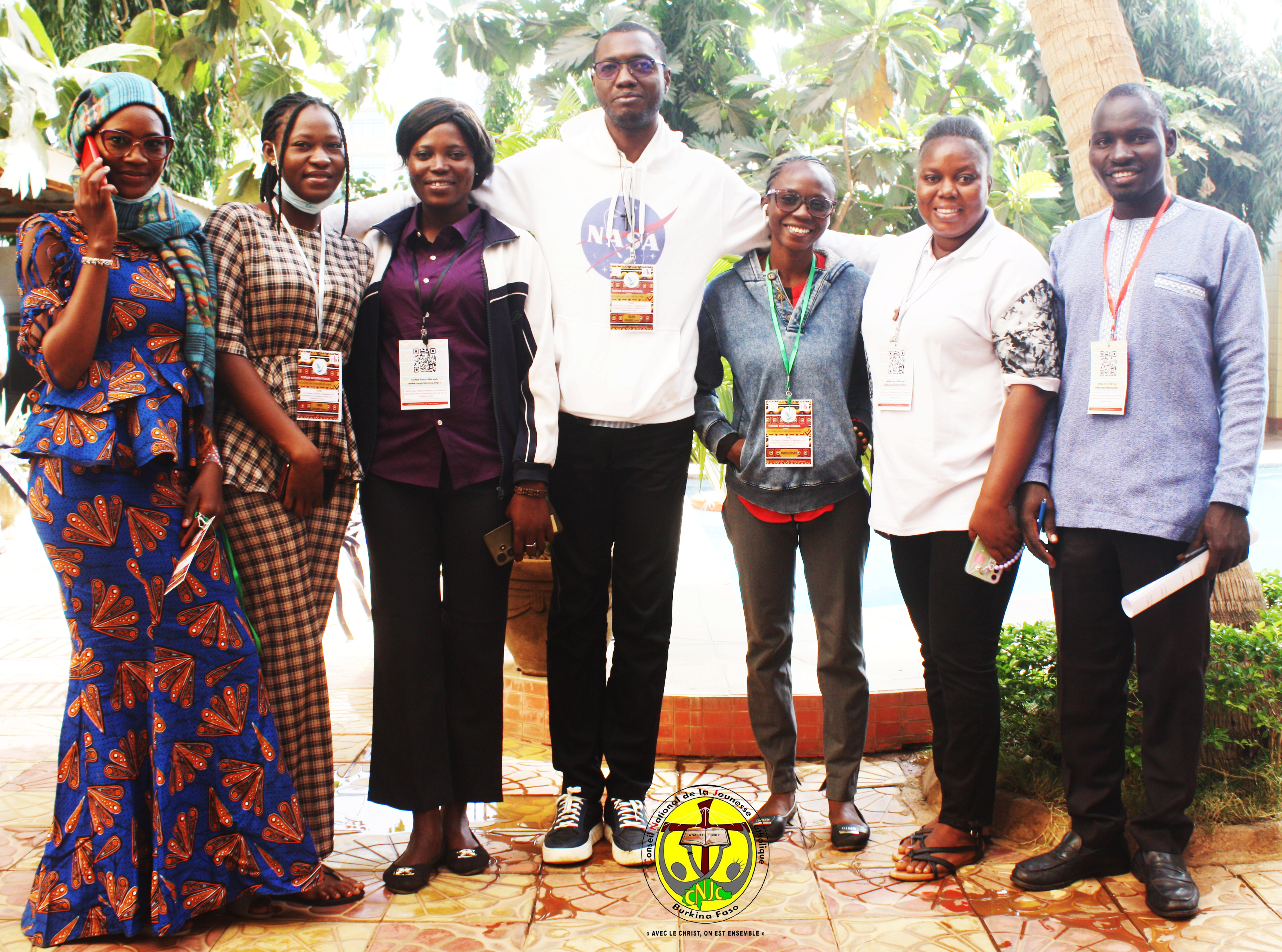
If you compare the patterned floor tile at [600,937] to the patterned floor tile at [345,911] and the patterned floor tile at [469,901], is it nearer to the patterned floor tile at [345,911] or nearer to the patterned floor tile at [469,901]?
the patterned floor tile at [469,901]

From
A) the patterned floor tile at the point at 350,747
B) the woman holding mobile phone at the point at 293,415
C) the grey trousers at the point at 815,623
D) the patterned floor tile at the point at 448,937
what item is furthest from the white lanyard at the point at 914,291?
the patterned floor tile at the point at 350,747

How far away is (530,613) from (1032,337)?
1.99m

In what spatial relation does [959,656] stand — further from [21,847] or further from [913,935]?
[21,847]

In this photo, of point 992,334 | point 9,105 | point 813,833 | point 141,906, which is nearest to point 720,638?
point 813,833

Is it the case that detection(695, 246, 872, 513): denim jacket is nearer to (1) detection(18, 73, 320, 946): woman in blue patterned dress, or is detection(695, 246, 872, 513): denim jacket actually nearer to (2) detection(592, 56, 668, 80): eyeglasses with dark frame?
(2) detection(592, 56, 668, 80): eyeglasses with dark frame

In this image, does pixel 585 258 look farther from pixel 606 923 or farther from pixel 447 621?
pixel 606 923

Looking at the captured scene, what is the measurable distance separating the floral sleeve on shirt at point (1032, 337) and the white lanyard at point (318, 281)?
1597 millimetres

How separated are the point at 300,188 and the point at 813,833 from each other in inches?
84.1

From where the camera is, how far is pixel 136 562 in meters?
2.03

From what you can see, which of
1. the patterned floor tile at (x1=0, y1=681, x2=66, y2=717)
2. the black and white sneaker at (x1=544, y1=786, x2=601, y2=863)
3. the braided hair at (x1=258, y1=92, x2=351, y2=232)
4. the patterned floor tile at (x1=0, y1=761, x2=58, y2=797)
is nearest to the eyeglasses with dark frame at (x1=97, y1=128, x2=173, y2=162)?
the braided hair at (x1=258, y1=92, x2=351, y2=232)

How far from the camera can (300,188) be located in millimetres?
2270

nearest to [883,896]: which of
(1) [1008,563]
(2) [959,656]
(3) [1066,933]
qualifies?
(3) [1066,933]

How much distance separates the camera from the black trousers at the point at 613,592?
2486 millimetres

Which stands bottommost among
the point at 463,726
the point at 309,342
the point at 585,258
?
the point at 463,726
